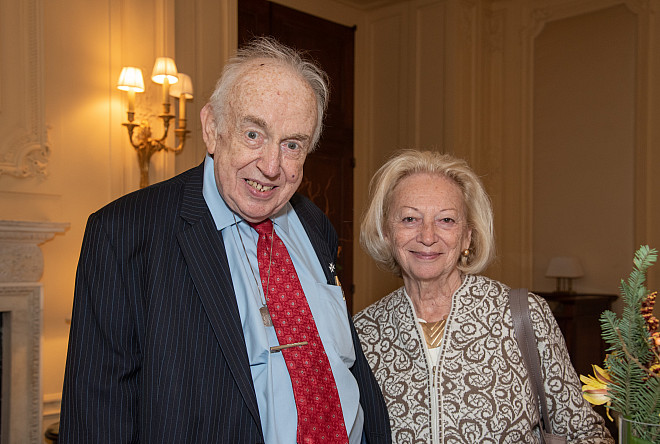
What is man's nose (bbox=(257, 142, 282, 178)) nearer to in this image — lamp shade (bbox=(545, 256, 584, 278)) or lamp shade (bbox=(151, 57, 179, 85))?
lamp shade (bbox=(151, 57, 179, 85))

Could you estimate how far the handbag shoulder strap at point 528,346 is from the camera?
5.59ft

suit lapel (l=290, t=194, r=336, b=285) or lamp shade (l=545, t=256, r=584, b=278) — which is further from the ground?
suit lapel (l=290, t=194, r=336, b=285)

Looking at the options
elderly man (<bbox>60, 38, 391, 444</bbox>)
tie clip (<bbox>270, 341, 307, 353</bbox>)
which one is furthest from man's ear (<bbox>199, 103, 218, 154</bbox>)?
tie clip (<bbox>270, 341, 307, 353</bbox>)

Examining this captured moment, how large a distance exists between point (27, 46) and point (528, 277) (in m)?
5.26

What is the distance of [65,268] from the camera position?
4.13m

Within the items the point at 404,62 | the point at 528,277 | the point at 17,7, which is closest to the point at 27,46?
the point at 17,7

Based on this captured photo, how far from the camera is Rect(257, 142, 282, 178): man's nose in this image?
1349 millimetres

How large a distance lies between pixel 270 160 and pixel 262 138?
0.06 meters

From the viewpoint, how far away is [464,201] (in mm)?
1969

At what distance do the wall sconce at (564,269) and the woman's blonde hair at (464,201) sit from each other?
4.54m

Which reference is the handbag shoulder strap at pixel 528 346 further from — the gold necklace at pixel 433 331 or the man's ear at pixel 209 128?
the man's ear at pixel 209 128

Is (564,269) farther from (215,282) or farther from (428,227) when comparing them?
(215,282)

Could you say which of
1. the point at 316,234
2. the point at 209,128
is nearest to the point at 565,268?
the point at 316,234

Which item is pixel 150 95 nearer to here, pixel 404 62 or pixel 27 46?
pixel 27 46
